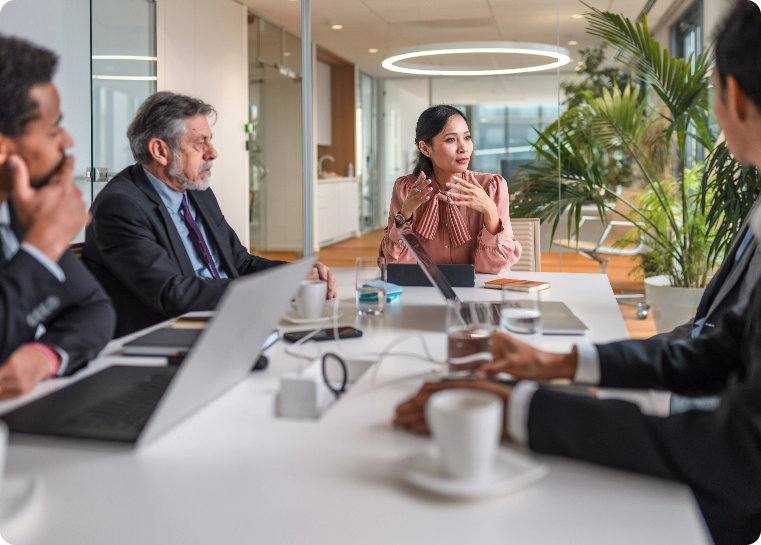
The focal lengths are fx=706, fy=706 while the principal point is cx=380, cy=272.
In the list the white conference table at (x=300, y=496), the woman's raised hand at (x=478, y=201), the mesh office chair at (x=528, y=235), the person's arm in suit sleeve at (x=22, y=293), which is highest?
the woman's raised hand at (x=478, y=201)

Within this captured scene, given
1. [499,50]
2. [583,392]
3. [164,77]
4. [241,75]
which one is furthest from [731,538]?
[241,75]

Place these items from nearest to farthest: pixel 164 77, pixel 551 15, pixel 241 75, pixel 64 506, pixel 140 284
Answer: pixel 64 506
pixel 140 284
pixel 551 15
pixel 164 77
pixel 241 75

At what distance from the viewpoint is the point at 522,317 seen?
4.92ft

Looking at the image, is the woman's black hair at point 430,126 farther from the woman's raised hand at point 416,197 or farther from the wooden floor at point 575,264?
the wooden floor at point 575,264

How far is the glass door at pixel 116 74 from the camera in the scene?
4566mm

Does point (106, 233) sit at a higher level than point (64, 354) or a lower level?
higher

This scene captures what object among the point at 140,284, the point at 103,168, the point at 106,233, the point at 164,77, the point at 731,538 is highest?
the point at 164,77

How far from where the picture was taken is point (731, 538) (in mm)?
1409

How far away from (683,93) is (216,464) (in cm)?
392

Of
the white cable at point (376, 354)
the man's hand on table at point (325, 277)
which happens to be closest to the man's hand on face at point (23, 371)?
the white cable at point (376, 354)

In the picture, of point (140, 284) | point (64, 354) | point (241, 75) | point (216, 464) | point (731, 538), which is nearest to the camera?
point (216, 464)

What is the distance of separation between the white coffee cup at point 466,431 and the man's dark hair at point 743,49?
690 millimetres

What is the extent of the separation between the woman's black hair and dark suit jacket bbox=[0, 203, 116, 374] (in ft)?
6.52

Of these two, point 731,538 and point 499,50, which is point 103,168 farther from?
point 731,538
